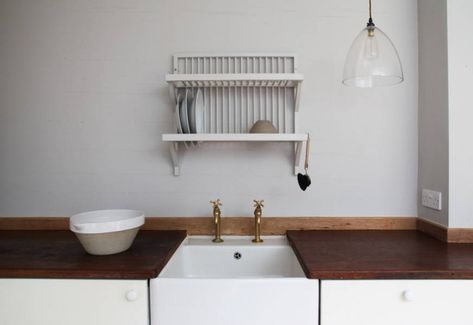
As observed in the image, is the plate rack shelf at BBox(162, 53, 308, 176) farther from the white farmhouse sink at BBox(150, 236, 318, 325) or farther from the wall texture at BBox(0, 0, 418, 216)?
the white farmhouse sink at BBox(150, 236, 318, 325)

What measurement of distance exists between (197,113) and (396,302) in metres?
1.10

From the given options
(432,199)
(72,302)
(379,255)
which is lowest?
(72,302)

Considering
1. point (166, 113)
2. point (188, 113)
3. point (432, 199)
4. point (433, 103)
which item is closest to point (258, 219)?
point (188, 113)

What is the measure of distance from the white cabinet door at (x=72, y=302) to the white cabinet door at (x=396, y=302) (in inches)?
25.2

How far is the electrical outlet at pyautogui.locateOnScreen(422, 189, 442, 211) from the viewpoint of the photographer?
Result: 137 centimetres

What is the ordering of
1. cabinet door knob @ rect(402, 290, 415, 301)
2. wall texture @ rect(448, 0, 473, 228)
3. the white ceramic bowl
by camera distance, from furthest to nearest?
wall texture @ rect(448, 0, 473, 228) → the white ceramic bowl → cabinet door knob @ rect(402, 290, 415, 301)

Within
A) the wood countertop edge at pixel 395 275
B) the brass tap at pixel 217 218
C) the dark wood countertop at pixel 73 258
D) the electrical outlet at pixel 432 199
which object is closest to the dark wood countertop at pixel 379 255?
the wood countertop edge at pixel 395 275

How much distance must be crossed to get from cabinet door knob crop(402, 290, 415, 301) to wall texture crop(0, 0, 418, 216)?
0.63m

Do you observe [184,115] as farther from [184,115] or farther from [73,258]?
[73,258]

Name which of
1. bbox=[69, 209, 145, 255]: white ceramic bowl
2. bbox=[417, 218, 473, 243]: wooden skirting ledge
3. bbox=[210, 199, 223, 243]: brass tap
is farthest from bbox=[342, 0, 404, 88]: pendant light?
bbox=[69, 209, 145, 255]: white ceramic bowl

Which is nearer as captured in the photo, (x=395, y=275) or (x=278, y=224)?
(x=395, y=275)

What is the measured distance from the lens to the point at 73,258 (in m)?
1.11

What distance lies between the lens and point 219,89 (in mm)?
1563

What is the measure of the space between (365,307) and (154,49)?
1526mm
